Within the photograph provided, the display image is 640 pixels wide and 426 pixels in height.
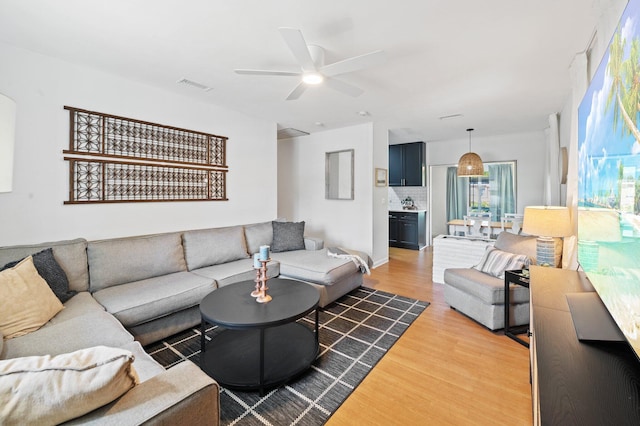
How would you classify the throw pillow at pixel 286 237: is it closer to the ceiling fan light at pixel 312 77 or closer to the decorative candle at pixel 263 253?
the decorative candle at pixel 263 253

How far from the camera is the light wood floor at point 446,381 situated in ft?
5.22

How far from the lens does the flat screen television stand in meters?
0.81

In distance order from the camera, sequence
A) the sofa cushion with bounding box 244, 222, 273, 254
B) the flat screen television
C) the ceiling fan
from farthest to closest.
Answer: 1. the sofa cushion with bounding box 244, 222, 273, 254
2. the ceiling fan
3. the flat screen television

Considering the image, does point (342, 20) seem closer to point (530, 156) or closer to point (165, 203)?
point (165, 203)

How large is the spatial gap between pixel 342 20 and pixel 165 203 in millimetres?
2679

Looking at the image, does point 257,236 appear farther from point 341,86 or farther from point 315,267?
point 341,86

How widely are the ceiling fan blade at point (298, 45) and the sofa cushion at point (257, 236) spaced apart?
2.28m

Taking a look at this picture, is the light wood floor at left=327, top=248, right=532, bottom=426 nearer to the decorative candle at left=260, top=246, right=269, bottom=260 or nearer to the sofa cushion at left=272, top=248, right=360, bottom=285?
the sofa cushion at left=272, top=248, right=360, bottom=285

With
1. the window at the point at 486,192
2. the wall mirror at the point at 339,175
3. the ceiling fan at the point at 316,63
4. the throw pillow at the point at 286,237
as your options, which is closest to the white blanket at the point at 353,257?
the throw pillow at the point at 286,237

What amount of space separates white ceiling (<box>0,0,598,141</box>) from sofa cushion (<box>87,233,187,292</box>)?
5.46 feet

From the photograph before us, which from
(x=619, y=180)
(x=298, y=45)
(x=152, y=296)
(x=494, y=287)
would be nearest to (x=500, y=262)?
(x=494, y=287)

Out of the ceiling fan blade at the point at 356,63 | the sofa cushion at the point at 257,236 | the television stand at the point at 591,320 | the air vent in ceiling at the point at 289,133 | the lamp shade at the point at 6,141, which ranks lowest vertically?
the television stand at the point at 591,320

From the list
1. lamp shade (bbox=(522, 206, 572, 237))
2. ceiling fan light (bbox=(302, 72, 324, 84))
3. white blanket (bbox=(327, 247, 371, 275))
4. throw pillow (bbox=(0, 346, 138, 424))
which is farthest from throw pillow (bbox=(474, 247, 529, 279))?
throw pillow (bbox=(0, 346, 138, 424))

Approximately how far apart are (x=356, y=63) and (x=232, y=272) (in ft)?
7.33
